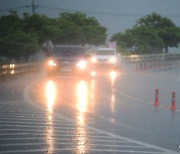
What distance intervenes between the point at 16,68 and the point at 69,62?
5.73 m

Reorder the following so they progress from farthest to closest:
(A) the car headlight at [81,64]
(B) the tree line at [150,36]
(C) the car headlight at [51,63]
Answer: (B) the tree line at [150,36] < (C) the car headlight at [51,63] < (A) the car headlight at [81,64]

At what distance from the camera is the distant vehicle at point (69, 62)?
35.5m

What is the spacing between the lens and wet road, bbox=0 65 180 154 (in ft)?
34.0

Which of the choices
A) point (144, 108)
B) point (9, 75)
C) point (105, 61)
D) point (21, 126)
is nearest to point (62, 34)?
point (105, 61)

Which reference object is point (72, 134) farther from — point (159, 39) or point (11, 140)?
point (159, 39)

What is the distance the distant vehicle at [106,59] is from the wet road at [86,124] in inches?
1075

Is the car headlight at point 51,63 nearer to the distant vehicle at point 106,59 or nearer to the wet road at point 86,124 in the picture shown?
the wet road at point 86,124

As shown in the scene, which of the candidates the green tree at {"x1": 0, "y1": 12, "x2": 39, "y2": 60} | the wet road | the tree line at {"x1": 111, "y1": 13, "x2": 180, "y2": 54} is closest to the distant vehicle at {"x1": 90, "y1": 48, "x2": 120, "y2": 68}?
the green tree at {"x1": 0, "y1": 12, "x2": 39, "y2": 60}

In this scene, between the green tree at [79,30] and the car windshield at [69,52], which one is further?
the green tree at [79,30]

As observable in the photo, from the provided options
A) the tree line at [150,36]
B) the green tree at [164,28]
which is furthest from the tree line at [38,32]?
the green tree at [164,28]

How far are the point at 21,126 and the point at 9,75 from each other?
78.9 ft

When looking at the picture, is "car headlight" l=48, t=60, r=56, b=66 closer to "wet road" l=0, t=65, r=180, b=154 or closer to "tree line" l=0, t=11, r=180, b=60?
"wet road" l=0, t=65, r=180, b=154

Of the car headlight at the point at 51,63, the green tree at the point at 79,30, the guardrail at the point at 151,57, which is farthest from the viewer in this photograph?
the guardrail at the point at 151,57

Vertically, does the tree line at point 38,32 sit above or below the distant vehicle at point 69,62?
above
